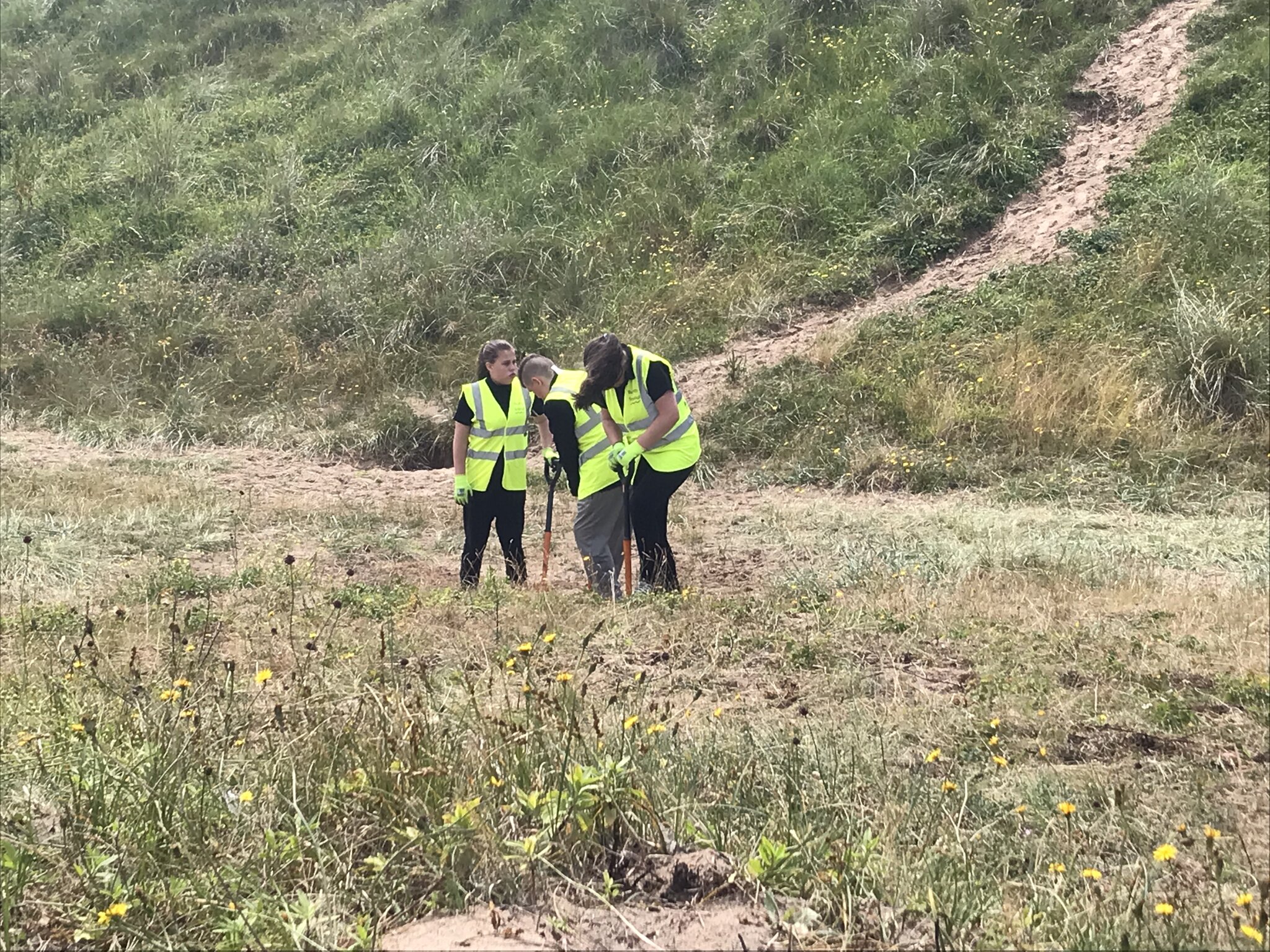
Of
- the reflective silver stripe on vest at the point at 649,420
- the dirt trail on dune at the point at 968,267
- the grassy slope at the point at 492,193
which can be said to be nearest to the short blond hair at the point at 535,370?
the reflective silver stripe on vest at the point at 649,420

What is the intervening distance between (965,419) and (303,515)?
5.68 meters

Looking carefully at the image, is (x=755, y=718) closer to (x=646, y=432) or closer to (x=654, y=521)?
(x=646, y=432)

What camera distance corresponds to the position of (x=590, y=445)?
587 cm

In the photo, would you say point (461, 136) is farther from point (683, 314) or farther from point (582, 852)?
point (582, 852)

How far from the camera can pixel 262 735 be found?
3059mm

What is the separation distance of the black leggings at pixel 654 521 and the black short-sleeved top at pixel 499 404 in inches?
36.0

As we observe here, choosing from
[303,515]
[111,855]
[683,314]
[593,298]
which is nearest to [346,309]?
[593,298]

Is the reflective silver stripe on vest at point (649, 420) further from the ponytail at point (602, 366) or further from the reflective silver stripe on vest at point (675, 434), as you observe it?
the ponytail at point (602, 366)

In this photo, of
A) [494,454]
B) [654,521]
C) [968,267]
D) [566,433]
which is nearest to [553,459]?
[494,454]

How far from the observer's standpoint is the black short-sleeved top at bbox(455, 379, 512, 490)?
6309 millimetres

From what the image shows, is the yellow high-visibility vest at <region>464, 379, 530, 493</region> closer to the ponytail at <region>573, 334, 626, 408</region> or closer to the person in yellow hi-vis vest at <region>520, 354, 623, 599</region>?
the person in yellow hi-vis vest at <region>520, 354, 623, 599</region>

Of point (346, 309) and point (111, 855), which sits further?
point (346, 309)

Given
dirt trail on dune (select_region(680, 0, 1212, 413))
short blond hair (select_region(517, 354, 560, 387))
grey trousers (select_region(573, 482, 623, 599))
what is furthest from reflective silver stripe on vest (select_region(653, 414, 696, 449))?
dirt trail on dune (select_region(680, 0, 1212, 413))

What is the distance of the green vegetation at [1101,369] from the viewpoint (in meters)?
8.37
